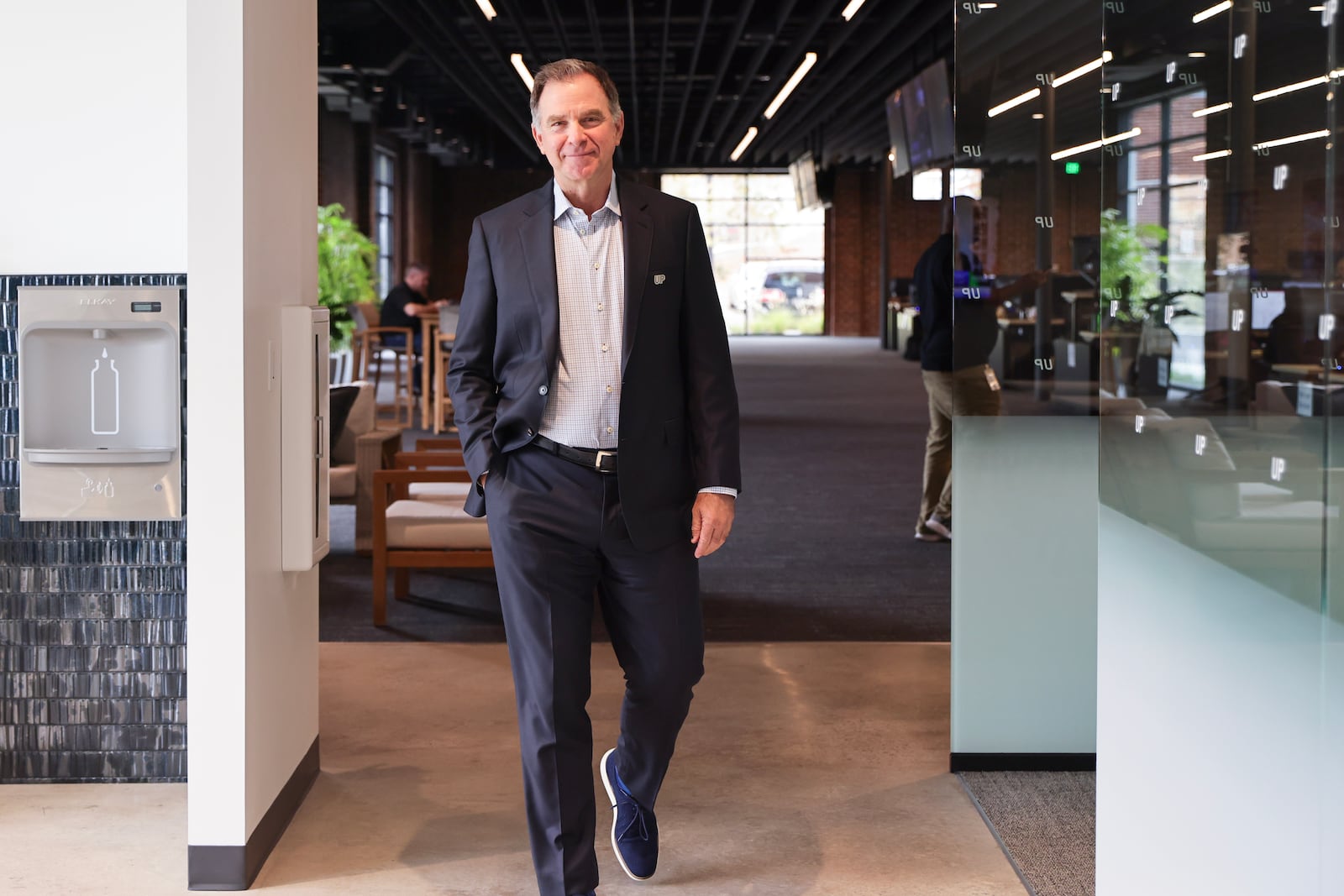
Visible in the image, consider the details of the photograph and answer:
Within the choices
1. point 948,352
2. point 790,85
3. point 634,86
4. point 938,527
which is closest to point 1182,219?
point 948,352

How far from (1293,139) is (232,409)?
2059mm

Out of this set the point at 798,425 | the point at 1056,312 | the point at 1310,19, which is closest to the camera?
the point at 1310,19

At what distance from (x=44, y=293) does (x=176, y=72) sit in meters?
0.63

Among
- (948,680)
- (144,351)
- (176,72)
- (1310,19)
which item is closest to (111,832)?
(144,351)

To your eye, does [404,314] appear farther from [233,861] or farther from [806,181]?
[806,181]

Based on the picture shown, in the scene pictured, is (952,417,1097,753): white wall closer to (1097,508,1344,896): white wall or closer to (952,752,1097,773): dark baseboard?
(952,752,1097,773): dark baseboard

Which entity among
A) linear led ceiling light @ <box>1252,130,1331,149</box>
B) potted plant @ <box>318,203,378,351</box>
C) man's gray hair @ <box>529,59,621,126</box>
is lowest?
linear led ceiling light @ <box>1252,130,1331,149</box>

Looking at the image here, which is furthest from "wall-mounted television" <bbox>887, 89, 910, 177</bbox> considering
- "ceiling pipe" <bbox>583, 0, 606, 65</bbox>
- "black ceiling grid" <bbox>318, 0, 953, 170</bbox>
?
"ceiling pipe" <bbox>583, 0, 606, 65</bbox>

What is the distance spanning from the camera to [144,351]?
3.37 m

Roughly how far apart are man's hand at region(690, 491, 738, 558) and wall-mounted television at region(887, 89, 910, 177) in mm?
14109

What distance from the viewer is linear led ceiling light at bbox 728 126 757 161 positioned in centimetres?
2433

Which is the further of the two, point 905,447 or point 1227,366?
point 905,447

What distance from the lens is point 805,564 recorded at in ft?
21.9

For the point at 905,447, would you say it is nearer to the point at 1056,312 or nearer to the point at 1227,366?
the point at 1056,312
